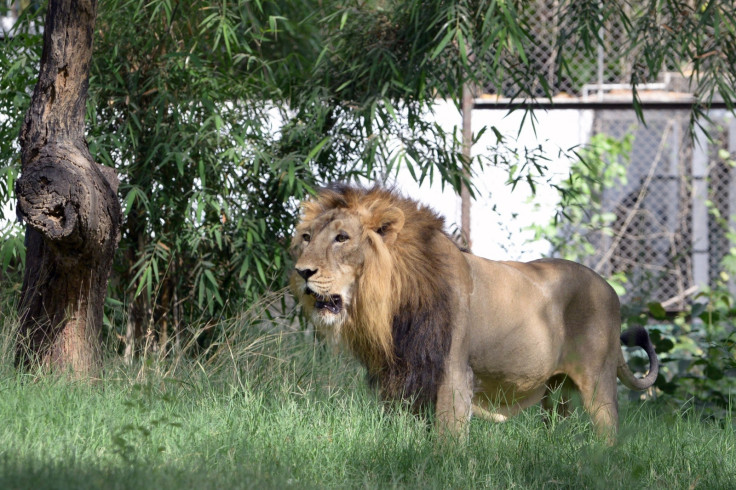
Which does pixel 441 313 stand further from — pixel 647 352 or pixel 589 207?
pixel 589 207

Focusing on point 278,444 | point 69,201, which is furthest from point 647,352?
point 69,201

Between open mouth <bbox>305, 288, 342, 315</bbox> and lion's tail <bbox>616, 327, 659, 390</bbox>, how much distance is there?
1614 millimetres

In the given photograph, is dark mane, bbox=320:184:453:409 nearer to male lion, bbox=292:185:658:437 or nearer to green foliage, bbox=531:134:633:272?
male lion, bbox=292:185:658:437

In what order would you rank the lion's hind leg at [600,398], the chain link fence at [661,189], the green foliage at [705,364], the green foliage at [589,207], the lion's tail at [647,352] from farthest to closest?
1. the chain link fence at [661,189]
2. the green foliage at [589,207]
3. the green foliage at [705,364]
4. the lion's tail at [647,352]
5. the lion's hind leg at [600,398]

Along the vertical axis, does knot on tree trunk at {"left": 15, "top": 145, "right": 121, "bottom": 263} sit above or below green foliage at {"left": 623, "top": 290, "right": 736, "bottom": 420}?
above

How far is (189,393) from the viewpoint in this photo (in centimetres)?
418

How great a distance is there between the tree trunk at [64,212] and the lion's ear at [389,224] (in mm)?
1255

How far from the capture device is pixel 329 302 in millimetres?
3660

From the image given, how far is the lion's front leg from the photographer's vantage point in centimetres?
362

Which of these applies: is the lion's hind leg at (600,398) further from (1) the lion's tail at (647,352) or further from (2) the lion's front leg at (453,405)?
A: (2) the lion's front leg at (453,405)

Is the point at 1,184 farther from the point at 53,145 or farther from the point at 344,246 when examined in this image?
the point at 344,246

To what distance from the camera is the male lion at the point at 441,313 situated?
12.0ft

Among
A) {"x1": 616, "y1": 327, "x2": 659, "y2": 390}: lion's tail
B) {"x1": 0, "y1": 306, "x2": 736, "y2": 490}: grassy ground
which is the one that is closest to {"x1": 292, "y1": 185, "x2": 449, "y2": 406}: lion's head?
{"x1": 0, "y1": 306, "x2": 736, "y2": 490}: grassy ground

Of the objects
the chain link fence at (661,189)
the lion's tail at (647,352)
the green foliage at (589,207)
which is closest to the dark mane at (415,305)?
the lion's tail at (647,352)
